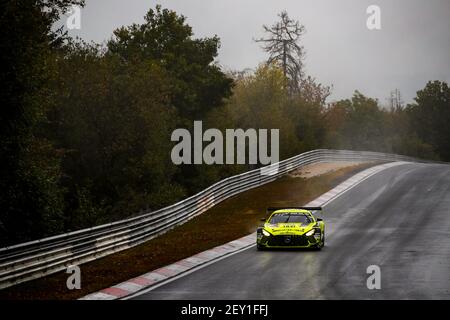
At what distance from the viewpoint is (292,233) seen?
22156 mm

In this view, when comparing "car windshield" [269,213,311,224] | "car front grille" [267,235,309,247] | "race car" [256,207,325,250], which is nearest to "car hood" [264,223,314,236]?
"race car" [256,207,325,250]

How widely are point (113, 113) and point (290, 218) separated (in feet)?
68.7

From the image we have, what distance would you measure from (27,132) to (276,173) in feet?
85.0

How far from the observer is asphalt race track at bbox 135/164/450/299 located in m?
15.6

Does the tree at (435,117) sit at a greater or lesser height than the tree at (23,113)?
greater

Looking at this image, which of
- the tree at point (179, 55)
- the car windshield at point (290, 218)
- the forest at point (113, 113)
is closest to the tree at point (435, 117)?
the forest at point (113, 113)

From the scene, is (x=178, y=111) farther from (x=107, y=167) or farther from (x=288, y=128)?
(x=288, y=128)

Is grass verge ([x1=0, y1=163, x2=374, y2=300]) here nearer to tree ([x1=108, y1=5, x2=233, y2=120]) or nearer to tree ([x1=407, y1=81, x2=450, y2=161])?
tree ([x1=108, y1=5, x2=233, y2=120])

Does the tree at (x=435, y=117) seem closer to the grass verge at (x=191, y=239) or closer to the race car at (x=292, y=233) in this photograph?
the grass verge at (x=191, y=239)

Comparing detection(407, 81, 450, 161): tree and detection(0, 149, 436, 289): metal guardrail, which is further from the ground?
detection(407, 81, 450, 161): tree

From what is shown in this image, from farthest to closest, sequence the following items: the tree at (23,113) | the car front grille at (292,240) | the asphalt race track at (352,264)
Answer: the car front grille at (292,240), the tree at (23,113), the asphalt race track at (352,264)

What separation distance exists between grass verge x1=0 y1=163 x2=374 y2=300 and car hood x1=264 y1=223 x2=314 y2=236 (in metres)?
2.45

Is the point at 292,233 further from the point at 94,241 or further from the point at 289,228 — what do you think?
the point at 94,241

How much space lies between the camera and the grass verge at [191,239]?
17.2 m
